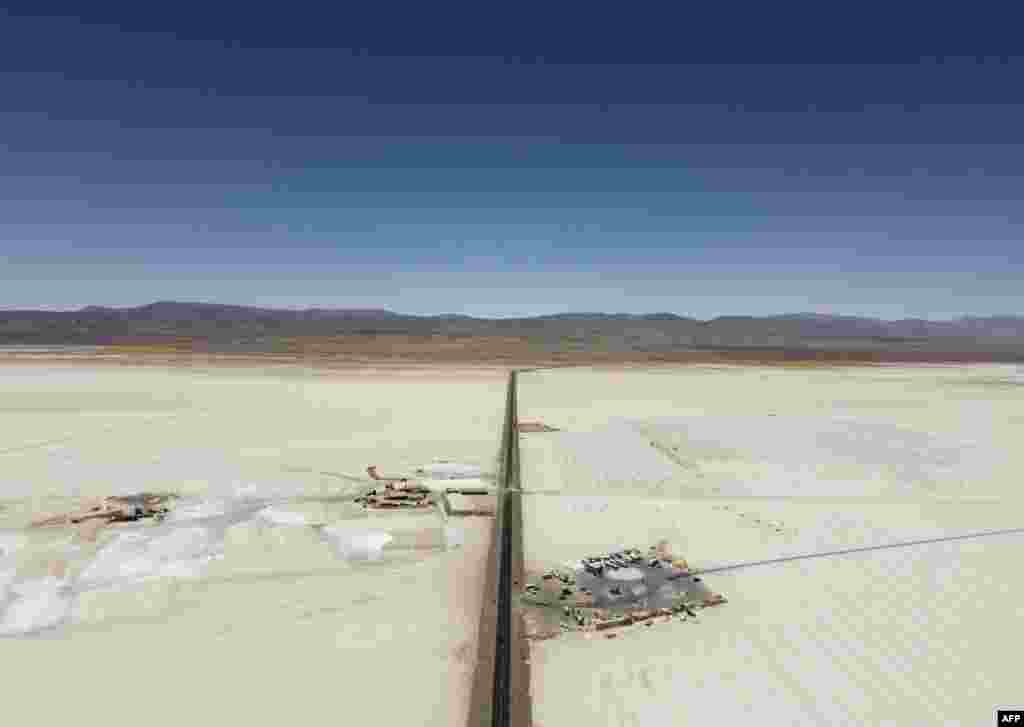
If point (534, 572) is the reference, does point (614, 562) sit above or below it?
above

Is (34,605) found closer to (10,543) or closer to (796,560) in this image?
(10,543)

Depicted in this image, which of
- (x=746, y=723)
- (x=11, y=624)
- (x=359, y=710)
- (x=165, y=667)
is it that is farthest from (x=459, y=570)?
(x=11, y=624)

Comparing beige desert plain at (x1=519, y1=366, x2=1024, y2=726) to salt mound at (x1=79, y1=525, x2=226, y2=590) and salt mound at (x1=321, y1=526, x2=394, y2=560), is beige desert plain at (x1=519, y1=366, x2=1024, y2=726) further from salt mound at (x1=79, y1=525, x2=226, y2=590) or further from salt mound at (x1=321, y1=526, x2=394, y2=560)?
salt mound at (x1=79, y1=525, x2=226, y2=590)

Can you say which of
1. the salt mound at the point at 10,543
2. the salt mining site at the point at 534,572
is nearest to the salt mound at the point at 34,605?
the salt mining site at the point at 534,572

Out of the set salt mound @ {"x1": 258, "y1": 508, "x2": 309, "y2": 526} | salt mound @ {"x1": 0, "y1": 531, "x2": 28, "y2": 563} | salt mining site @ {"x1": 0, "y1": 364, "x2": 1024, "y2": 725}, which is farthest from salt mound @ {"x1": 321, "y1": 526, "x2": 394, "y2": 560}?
salt mound @ {"x1": 0, "y1": 531, "x2": 28, "y2": 563}

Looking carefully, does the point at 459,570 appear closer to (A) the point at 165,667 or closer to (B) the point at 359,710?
(B) the point at 359,710

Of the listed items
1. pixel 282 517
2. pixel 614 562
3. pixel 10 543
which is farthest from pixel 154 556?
pixel 614 562
